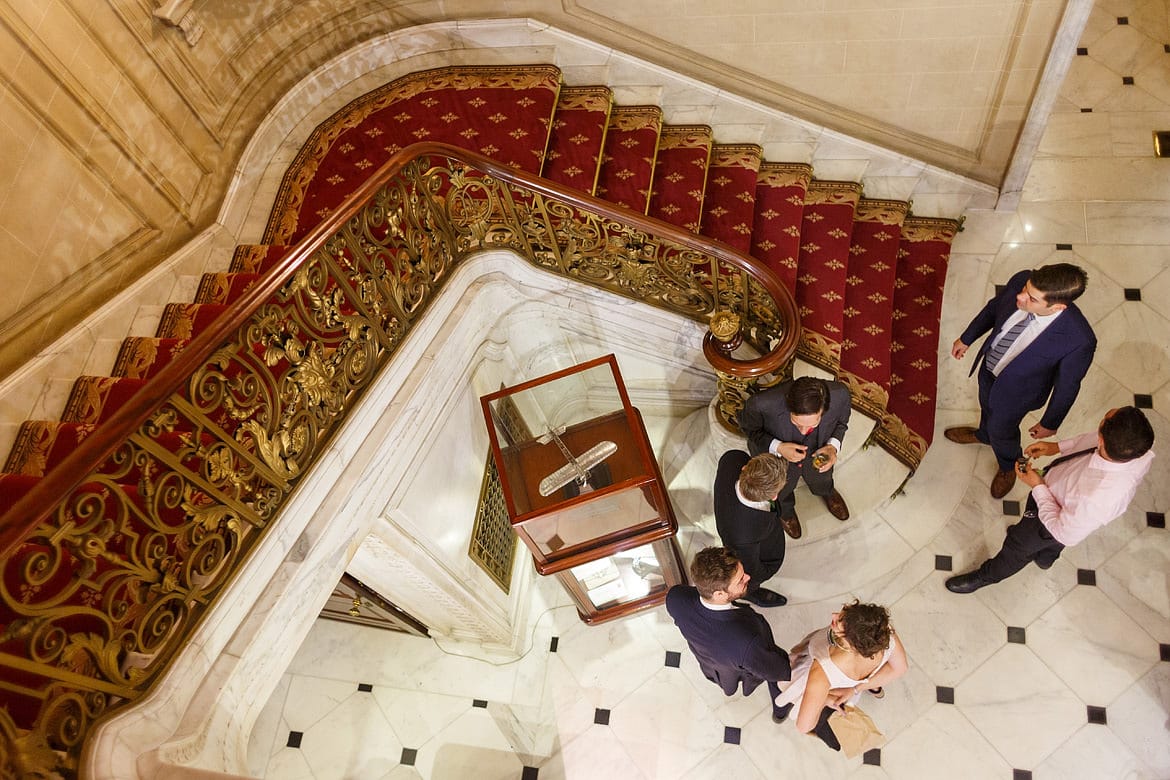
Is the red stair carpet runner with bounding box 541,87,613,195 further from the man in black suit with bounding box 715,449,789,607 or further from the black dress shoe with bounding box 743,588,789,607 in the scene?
the black dress shoe with bounding box 743,588,789,607

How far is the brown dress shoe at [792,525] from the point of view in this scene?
181 inches

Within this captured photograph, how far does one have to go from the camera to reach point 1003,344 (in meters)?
3.81

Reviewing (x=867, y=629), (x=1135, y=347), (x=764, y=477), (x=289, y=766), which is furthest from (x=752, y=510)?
(x=289, y=766)

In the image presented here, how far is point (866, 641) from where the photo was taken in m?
2.98

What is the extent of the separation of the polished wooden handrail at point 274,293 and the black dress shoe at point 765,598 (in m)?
1.71

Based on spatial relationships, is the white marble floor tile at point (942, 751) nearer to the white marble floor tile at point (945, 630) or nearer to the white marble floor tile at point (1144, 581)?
the white marble floor tile at point (945, 630)

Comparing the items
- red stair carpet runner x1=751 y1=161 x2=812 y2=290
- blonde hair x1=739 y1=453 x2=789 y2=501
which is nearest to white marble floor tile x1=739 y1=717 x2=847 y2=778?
blonde hair x1=739 y1=453 x2=789 y2=501

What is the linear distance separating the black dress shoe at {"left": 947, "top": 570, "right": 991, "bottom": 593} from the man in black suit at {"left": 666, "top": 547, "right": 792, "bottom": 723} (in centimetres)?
163

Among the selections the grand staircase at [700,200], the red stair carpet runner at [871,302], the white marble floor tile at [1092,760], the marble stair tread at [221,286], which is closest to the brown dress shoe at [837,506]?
the grand staircase at [700,200]

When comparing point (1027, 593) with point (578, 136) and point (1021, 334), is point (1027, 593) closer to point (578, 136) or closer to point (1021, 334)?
point (1021, 334)

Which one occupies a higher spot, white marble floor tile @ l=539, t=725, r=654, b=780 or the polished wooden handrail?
the polished wooden handrail

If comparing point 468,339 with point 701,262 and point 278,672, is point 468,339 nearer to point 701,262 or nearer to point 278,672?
point 701,262

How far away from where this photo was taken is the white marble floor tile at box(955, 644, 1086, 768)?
3.98 m

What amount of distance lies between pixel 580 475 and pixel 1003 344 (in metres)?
2.55
